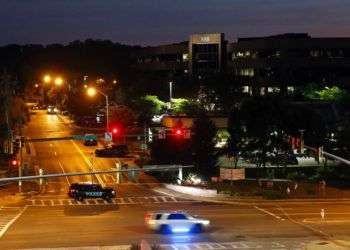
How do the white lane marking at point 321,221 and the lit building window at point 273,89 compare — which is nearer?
the white lane marking at point 321,221

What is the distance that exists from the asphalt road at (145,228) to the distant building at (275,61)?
75662 millimetres

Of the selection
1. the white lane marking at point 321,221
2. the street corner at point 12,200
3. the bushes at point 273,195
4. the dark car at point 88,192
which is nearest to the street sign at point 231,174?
the bushes at point 273,195

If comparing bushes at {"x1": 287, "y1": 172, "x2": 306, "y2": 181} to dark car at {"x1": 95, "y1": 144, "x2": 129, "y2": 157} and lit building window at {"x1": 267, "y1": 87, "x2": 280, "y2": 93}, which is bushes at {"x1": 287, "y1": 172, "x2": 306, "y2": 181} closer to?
dark car at {"x1": 95, "y1": 144, "x2": 129, "y2": 157}

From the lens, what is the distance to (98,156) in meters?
90.1

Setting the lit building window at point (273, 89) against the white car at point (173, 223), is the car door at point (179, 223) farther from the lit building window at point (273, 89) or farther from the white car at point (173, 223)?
the lit building window at point (273, 89)

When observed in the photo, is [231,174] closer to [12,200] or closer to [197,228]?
[12,200]

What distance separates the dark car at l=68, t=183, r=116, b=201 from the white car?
16542 millimetres

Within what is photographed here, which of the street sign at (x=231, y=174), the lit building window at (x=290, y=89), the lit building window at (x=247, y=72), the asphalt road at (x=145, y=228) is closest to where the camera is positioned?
the asphalt road at (x=145, y=228)

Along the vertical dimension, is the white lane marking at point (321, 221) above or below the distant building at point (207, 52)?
below

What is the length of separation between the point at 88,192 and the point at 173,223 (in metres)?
17.7

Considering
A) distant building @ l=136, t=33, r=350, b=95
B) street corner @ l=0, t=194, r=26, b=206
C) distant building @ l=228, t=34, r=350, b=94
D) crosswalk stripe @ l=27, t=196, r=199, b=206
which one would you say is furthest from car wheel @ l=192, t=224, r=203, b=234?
distant building @ l=228, t=34, r=350, b=94

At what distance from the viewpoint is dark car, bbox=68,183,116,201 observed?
201 ft

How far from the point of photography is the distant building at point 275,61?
141750mm

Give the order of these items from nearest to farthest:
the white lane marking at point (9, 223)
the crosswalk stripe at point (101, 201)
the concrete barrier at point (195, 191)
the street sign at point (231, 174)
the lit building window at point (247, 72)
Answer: the white lane marking at point (9, 223), the crosswalk stripe at point (101, 201), the concrete barrier at point (195, 191), the street sign at point (231, 174), the lit building window at point (247, 72)
